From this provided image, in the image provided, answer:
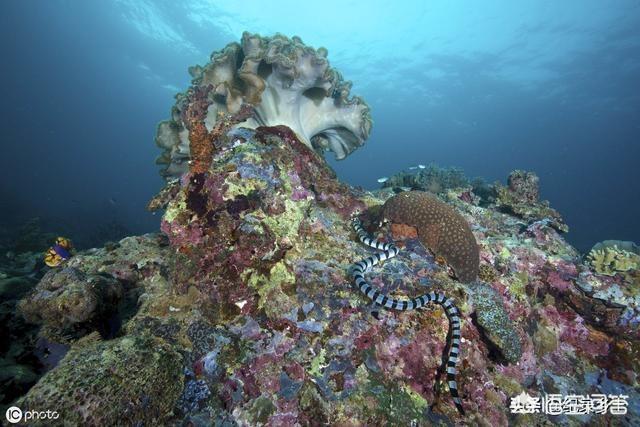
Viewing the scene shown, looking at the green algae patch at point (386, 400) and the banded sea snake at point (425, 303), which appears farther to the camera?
the banded sea snake at point (425, 303)

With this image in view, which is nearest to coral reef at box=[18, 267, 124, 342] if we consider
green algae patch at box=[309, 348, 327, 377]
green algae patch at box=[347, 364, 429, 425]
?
green algae patch at box=[309, 348, 327, 377]

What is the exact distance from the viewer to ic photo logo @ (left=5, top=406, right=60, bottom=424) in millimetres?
2041

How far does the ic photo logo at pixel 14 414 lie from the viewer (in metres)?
2.04

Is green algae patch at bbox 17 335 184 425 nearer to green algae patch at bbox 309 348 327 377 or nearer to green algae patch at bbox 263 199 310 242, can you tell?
green algae patch at bbox 309 348 327 377

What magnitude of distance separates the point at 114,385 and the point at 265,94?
4.15 meters

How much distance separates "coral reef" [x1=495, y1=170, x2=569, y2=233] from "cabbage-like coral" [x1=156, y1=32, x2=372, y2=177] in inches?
145

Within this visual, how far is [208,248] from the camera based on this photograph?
3.49 meters

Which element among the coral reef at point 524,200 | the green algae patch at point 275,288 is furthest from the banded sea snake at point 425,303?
the coral reef at point 524,200

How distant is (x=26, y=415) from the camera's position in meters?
2.05

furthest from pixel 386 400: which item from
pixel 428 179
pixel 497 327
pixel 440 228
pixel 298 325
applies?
pixel 428 179

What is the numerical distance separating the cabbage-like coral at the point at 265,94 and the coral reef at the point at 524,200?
367 centimetres

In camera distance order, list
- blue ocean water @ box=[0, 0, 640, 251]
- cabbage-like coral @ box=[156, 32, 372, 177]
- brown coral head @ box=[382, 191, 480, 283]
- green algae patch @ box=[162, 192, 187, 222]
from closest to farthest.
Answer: green algae patch @ box=[162, 192, 187, 222], brown coral head @ box=[382, 191, 480, 283], cabbage-like coral @ box=[156, 32, 372, 177], blue ocean water @ box=[0, 0, 640, 251]

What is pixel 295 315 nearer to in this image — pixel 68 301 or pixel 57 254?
pixel 68 301

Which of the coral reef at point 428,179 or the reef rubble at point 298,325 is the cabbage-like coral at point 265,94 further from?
the coral reef at point 428,179
